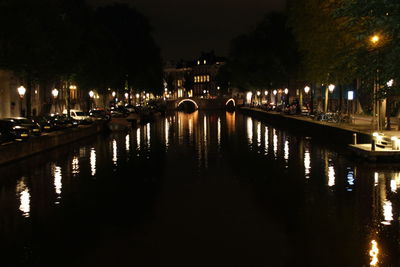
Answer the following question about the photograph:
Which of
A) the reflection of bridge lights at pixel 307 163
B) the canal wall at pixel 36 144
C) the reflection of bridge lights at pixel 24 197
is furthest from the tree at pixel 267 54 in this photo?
the reflection of bridge lights at pixel 24 197

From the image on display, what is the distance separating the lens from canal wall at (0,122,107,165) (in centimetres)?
3038

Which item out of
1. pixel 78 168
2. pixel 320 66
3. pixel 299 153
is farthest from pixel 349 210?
pixel 320 66

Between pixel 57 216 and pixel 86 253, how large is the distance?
14.9 ft

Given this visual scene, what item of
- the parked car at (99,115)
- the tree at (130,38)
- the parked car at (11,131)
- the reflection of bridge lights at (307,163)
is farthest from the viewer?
the tree at (130,38)

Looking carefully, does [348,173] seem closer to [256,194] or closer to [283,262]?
[256,194]

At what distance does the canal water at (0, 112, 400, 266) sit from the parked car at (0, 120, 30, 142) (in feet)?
8.87

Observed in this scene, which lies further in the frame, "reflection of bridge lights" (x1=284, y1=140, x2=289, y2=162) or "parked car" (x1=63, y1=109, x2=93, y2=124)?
"parked car" (x1=63, y1=109, x2=93, y2=124)

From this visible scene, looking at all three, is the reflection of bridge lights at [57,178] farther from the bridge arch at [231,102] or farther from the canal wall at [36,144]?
the bridge arch at [231,102]

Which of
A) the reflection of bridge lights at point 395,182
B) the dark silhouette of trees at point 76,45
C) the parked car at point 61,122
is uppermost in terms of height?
the dark silhouette of trees at point 76,45

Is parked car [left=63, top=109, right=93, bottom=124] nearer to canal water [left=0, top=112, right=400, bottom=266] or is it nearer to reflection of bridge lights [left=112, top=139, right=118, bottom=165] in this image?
reflection of bridge lights [left=112, top=139, right=118, bottom=165]

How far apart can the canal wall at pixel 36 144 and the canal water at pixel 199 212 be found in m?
0.64

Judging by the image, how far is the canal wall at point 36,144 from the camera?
30.4 m

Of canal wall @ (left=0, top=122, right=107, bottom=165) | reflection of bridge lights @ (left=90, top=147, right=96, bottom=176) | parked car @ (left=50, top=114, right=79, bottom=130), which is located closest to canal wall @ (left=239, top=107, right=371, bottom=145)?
reflection of bridge lights @ (left=90, top=147, right=96, bottom=176)

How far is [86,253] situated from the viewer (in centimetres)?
1424
